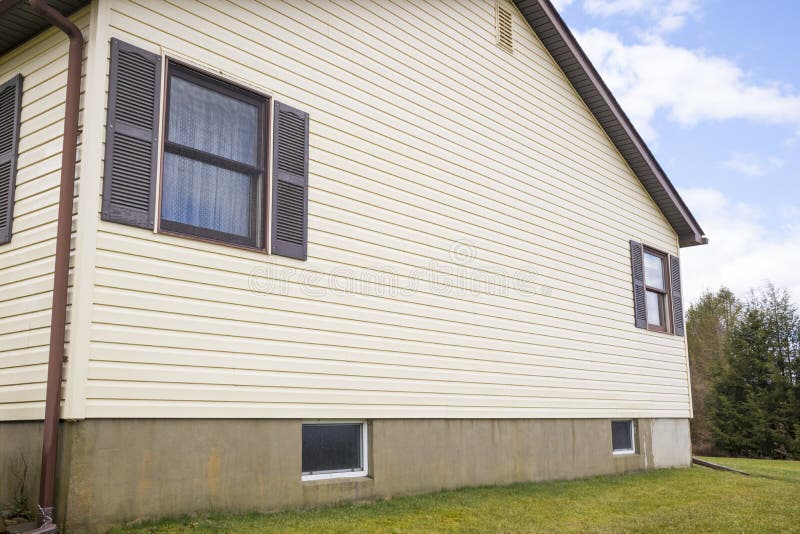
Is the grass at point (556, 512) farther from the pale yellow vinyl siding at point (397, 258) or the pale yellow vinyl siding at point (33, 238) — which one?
the pale yellow vinyl siding at point (33, 238)

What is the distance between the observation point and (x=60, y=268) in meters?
5.80

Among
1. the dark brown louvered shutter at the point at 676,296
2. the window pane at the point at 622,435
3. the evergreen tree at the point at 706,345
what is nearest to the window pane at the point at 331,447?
the window pane at the point at 622,435

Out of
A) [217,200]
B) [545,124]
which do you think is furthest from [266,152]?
[545,124]

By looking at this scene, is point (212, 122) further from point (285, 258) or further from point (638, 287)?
point (638, 287)

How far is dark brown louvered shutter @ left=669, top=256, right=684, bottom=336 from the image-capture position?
13891mm

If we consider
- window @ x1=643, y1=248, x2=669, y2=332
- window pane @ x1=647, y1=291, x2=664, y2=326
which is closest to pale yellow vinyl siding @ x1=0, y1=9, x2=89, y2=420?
window @ x1=643, y1=248, x2=669, y2=332

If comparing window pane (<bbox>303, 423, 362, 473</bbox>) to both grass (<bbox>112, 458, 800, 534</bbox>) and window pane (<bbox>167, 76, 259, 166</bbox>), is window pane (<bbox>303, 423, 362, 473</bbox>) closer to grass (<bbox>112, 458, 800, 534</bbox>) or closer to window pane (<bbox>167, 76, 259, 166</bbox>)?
grass (<bbox>112, 458, 800, 534</bbox>)

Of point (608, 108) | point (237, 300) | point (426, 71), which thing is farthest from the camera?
point (608, 108)

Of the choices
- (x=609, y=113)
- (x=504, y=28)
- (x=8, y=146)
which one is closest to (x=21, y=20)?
(x=8, y=146)

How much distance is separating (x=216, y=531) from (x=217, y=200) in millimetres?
2774

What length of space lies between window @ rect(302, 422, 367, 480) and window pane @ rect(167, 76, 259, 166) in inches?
103

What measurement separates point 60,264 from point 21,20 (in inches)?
94.0

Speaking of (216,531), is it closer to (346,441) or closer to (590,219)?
(346,441)

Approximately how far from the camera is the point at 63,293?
5762 mm
